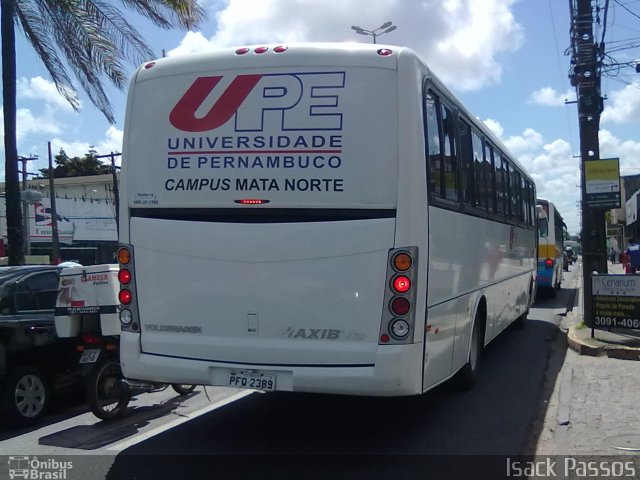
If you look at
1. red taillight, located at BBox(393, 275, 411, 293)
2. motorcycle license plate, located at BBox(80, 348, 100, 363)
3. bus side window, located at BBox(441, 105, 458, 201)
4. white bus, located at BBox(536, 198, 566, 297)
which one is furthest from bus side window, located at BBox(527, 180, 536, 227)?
motorcycle license plate, located at BBox(80, 348, 100, 363)

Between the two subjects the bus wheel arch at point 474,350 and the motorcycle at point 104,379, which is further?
the bus wheel arch at point 474,350

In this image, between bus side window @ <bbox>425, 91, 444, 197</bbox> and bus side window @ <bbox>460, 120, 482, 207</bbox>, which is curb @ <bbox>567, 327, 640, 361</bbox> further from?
bus side window @ <bbox>425, 91, 444, 197</bbox>

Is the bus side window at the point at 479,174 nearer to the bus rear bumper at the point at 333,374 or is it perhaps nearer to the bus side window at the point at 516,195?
the bus side window at the point at 516,195

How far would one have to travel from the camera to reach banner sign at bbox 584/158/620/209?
11758 mm

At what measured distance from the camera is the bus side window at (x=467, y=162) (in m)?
7.17

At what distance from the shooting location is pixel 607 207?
11.8 meters

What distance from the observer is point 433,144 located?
5941mm

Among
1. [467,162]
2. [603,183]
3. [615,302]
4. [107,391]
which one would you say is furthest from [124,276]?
[603,183]

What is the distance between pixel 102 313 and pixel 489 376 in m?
5.29

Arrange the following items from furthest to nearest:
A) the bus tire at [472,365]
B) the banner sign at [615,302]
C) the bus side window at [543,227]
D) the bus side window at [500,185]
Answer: the bus side window at [543,227], the banner sign at [615,302], the bus side window at [500,185], the bus tire at [472,365]

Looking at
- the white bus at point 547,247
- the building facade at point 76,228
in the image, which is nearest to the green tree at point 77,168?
the building facade at point 76,228

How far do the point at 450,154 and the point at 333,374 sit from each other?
8.83 feet

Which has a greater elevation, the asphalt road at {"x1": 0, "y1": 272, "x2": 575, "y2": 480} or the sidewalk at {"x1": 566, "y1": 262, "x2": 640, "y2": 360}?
the sidewalk at {"x1": 566, "y1": 262, "x2": 640, "y2": 360}

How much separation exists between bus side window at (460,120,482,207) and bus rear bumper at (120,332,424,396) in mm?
2452
